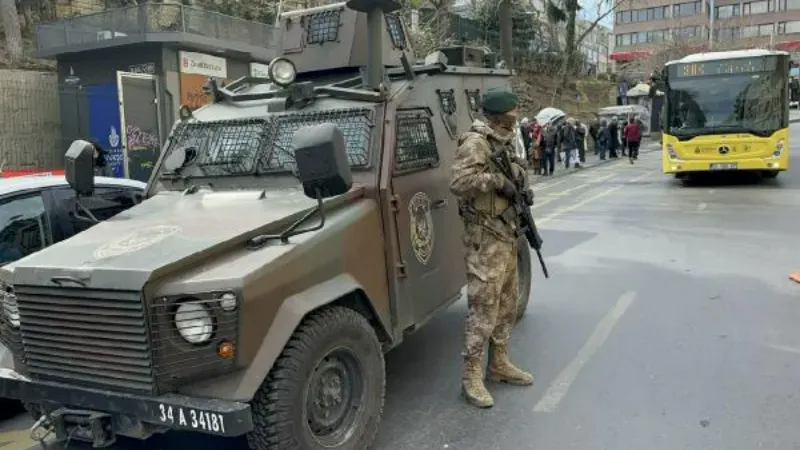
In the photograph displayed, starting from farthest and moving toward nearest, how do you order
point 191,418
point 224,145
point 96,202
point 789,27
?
1. point 789,27
2. point 96,202
3. point 224,145
4. point 191,418

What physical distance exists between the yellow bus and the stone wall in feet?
44.8

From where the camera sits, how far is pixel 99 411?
3.24m

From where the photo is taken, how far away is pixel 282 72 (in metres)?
4.90

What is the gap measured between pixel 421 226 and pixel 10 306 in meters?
2.44

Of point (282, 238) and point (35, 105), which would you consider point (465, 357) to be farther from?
point (35, 105)

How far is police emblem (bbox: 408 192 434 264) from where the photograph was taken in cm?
466

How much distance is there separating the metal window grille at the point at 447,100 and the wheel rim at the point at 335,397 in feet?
7.69

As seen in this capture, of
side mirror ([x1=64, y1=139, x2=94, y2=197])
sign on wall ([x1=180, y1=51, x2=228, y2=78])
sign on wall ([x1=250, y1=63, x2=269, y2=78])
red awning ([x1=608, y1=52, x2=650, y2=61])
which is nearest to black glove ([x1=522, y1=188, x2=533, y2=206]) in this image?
side mirror ([x1=64, y1=139, x2=94, y2=197])

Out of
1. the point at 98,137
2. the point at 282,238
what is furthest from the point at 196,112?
the point at 98,137

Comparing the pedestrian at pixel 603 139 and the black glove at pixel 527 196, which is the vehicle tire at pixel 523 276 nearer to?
the black glove at pixel 527 196

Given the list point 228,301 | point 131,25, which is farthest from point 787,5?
point 228,301

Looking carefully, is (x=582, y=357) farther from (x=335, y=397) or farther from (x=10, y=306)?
(x=10, y=306)

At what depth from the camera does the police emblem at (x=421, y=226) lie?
184 inches

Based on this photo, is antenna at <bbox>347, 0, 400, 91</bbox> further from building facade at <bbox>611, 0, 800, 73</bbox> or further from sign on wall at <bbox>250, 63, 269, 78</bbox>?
building facade at <bbox>611, 0, 800, 73</bbox>
